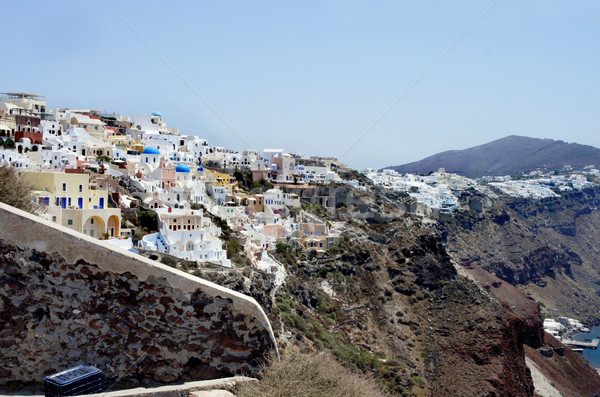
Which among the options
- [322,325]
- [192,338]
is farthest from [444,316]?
[192,338]

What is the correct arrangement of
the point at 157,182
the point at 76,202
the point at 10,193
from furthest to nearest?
1. the point at 157,182
2. the point at 76,202
3. the point at 10,193

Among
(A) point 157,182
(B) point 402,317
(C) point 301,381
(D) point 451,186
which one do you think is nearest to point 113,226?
(A) point 157,182

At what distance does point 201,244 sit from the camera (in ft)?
67.3

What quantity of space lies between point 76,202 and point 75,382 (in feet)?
58.5

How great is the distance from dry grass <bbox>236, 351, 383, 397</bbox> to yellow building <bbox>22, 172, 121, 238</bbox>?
52.0 feet

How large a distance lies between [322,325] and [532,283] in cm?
4847

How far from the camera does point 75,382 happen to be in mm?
3479

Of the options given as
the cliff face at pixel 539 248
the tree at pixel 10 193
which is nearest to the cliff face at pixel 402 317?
Result: the tree at pixel 10 193

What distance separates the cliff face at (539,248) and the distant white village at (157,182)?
76.6 ft

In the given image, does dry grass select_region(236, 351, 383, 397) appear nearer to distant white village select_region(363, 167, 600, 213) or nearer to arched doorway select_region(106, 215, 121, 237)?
arched doorway select_region(106, 215, 121, 237)

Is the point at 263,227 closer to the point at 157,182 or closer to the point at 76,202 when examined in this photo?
the point at 157,182

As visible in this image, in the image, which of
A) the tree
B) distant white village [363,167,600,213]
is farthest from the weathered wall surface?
distant white village [363,167,600,213]

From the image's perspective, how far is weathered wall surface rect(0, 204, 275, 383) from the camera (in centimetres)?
360

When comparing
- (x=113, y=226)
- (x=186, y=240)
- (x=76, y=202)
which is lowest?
(x=186, y=240)
